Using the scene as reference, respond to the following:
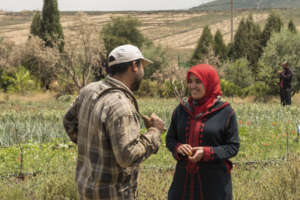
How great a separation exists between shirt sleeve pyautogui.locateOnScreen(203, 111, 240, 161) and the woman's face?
0.26 metres

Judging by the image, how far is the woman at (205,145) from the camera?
2.47 metres

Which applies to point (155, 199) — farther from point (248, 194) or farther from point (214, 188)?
point (214, 188)

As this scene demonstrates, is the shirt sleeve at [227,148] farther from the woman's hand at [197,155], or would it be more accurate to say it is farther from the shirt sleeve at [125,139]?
the shirt sleeve at [125,139]

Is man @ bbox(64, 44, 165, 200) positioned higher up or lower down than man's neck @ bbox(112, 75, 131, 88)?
lower down

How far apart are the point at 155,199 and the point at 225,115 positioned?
1737 mm

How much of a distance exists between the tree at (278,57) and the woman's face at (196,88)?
18149 mm

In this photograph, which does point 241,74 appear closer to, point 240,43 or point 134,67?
point 240,43


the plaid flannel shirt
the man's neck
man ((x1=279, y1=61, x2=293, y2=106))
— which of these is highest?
the man's neck

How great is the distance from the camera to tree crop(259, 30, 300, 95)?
19.8 m

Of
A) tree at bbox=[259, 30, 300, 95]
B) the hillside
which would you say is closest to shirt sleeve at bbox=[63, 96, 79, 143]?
tree at bbox=[259, 30, 300, 95]

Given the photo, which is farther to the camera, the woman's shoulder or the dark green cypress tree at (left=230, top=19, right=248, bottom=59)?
the dark green cypress tree at (left=230, top=19, right=248, bottom=59)

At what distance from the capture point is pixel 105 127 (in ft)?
6.64

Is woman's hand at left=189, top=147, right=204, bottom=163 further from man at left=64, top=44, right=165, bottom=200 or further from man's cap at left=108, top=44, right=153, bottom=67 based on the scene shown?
man's cap at left=108, top=44, right=153, bottom=67

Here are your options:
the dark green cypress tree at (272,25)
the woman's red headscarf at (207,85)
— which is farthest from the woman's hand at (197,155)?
the dark green cypress tree at (272,25)
